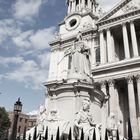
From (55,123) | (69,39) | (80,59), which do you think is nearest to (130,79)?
(80,59)

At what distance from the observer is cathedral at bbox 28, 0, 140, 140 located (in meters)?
11.5

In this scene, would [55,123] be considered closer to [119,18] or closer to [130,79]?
[130,79]

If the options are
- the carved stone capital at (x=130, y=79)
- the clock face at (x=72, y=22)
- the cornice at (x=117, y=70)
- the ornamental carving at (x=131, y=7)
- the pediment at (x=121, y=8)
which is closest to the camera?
the carved stone capital at (x=130, y=79)

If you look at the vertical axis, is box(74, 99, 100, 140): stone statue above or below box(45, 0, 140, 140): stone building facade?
below

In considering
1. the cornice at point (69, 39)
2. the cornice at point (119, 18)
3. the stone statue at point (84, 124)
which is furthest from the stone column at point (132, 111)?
the stone statue at point (84, 124)

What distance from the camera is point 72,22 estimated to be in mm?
44156

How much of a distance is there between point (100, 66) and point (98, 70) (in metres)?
0.73

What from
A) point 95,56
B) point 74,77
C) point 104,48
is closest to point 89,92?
point 74,77

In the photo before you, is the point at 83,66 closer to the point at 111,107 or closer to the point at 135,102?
the point at 111,107

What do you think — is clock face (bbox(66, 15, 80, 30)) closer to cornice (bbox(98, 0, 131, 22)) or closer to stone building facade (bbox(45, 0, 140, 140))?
stone building facade (bbox(45, 0, 140, 140))

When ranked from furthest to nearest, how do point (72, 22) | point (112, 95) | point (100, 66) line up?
point (72, 22)
point (100, 66)
point (112, 95)

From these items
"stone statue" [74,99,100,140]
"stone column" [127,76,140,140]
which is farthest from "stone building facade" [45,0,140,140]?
"stone statue" [74,99,100,140]

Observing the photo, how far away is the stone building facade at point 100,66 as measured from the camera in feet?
38.9

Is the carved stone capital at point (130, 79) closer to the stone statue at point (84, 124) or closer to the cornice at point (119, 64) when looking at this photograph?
the cornice at point (119, 64)
